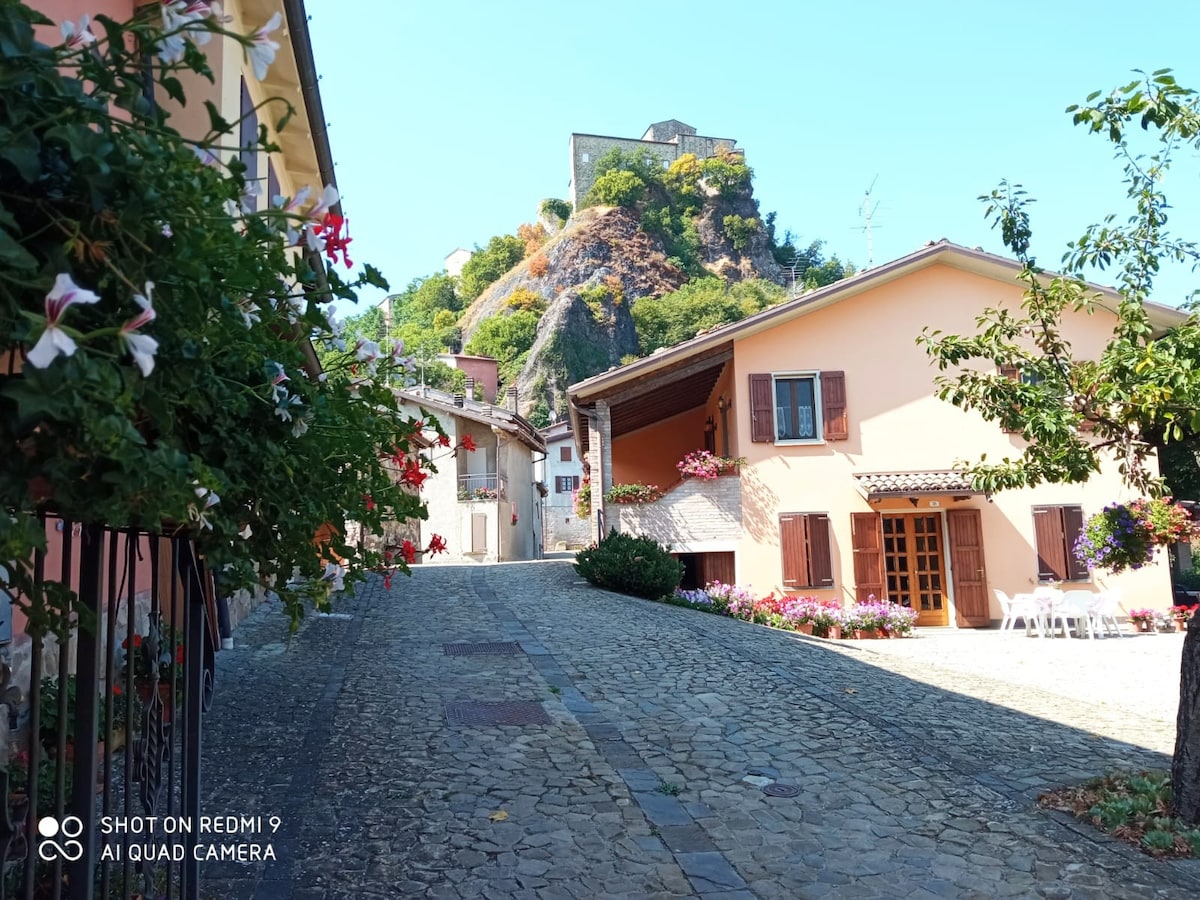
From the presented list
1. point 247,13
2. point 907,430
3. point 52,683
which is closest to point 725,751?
point 52,683

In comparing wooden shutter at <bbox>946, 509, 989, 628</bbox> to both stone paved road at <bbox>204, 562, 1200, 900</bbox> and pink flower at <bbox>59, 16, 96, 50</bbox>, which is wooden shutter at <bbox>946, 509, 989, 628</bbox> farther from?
pink flower at <bbox>59, 16, 96, 50</bbox>

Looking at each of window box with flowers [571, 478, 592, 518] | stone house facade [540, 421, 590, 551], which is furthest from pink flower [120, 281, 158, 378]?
stone house facade [540, 421, 590, 551]

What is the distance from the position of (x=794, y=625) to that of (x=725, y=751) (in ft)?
29.1

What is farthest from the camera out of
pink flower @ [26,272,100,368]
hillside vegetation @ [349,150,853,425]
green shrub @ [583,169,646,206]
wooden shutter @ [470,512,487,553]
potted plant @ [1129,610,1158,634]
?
green shrub @ [583,169,646,206]

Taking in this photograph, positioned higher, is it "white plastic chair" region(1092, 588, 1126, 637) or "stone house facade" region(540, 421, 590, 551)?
"stone house facade" region(540, 421, 590, 551)

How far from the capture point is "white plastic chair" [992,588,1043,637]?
567 inches

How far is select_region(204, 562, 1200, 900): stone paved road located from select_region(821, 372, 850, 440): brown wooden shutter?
687cm

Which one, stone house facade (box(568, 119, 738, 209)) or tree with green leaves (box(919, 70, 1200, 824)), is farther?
stone house facade (box(568, 119, 738, 209))

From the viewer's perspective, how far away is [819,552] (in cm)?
1576

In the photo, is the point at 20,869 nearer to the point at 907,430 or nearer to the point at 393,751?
the point at 393,751

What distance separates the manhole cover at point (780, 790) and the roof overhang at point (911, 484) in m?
10.6

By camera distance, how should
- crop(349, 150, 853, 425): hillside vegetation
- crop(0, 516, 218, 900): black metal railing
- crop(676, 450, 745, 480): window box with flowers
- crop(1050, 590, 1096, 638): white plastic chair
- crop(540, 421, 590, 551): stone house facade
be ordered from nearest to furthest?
crop(0, 516, 218, 900): black metal railing, crop(1050, 590, 1096, 638): white plastic chair, crop(676, 450, 745, 480): window box with flowers, crop(540, 421, 590, 551): stone house facade, crop(349, 150, 853, 425): hillside vegetation

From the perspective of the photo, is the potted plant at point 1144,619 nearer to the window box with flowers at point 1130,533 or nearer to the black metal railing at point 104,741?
the window box with flowers at point 1130,533

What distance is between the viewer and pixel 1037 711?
Answer: 7672 millimetres
